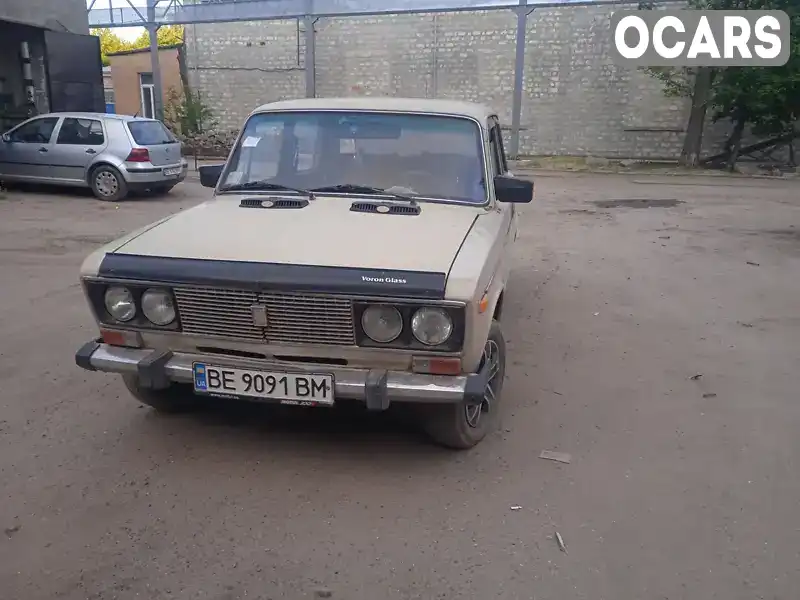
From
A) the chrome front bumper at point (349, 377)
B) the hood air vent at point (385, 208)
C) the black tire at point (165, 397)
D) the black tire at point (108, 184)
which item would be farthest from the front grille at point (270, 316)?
the black tire at point (108, 184)

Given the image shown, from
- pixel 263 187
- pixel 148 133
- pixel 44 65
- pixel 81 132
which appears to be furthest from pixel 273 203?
pixel 44 65

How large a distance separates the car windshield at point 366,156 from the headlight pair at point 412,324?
1253 millimetres

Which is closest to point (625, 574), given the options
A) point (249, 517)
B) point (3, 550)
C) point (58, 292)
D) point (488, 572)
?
point (488, 572)

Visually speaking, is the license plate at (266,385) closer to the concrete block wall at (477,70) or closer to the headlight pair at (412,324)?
the headlight pair at (412,324)

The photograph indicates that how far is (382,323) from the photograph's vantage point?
10.5 ft

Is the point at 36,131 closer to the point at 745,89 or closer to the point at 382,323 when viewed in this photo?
the point at 382,323

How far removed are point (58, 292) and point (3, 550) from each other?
4.41 m

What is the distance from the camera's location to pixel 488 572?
Result: 9.34 ft

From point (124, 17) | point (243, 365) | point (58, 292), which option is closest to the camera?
point (243, 365)

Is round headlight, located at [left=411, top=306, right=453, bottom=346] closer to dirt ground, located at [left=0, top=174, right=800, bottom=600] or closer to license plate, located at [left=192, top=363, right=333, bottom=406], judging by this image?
license plate, located at [left=192, top=363, right=333, bottom=406]

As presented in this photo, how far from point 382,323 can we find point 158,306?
1.12 m

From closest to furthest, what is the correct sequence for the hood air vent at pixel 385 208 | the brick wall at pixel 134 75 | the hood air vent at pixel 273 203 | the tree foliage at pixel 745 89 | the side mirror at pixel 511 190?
the hood air vent at pixel 385 208, the hood air vent at pixel 273 203, the side mirror at pixel 511 190, the tree foliage at pixel 745 89, the brick wall at pixel 134 75

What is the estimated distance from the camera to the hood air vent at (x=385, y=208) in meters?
4.00

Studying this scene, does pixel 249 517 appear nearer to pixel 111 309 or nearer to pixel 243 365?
pixel 243 365
